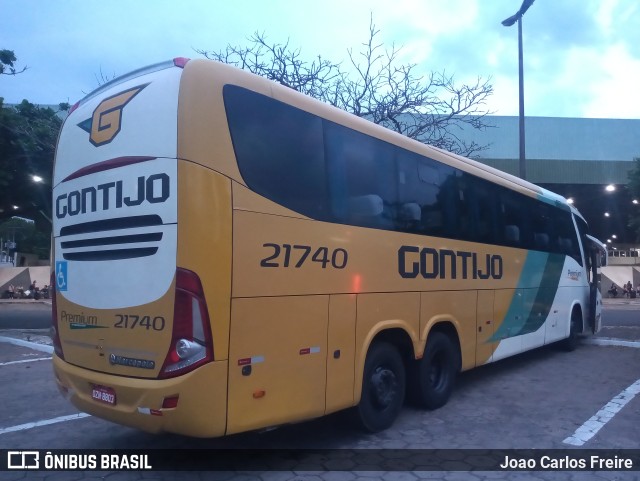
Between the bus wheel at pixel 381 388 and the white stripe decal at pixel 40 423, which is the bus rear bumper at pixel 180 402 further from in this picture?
the white stripe decal at pixel 40 423

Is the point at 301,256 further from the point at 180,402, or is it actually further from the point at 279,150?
the point at 180,402

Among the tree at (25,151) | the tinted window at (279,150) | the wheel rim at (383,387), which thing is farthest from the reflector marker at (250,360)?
the tree at (25,151)

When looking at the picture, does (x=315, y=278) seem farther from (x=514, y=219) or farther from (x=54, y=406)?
(x=514, y=219)

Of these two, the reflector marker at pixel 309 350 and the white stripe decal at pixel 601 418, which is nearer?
the reflector marker at pixel 309 350

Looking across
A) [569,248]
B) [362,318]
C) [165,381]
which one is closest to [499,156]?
[569,248]

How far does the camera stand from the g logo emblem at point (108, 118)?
4775 millimetres

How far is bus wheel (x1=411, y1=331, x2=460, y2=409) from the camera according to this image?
22.0 feet

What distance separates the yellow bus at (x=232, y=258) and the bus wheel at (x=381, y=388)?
0.8 inches

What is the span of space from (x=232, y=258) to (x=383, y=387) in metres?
2.63

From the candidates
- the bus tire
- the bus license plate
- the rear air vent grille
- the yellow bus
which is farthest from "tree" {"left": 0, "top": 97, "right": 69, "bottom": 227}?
the bus tire

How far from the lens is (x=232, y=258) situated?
4.36 m

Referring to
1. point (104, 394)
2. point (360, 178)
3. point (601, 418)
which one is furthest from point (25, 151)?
point (601, 418)

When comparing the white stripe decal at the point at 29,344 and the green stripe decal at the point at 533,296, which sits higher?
the green stripe decal at the point at 533,296

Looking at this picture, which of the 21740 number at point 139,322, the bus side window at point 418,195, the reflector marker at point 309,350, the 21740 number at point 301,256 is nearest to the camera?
the 21740 number at point 139,322
